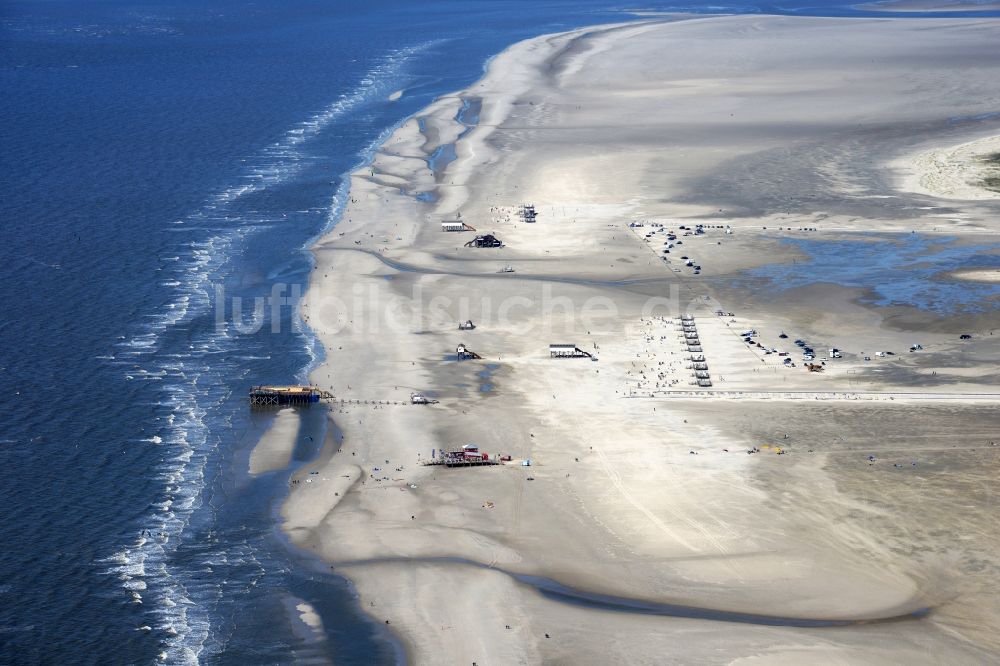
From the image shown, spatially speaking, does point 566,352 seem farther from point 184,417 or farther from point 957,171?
point 957,171

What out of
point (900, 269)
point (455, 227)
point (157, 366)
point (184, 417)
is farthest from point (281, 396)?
point (900, 269)

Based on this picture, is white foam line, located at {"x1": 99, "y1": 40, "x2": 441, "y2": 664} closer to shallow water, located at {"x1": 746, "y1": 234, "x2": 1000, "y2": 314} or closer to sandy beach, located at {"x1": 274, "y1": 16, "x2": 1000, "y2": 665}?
sandy beach, located at {"x1": 274, "y1": 16, "x2": 1000, "y2": 665}

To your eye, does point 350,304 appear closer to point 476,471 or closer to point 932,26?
point 476,471

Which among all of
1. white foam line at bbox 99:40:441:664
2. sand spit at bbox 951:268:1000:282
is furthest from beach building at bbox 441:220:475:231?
sand spit at bbox 951:268:1000:282

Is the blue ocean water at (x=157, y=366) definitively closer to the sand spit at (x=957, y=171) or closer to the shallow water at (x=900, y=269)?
the shallow water at (x=900, y=269)

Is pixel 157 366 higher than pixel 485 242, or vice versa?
pixel 485 242

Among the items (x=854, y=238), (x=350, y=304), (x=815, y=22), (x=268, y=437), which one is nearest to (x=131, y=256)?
(x=350, y=304)

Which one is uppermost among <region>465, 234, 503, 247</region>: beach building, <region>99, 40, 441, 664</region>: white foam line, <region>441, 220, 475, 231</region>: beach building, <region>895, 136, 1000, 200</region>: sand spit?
<region>895, 136, 1000, 200</region>: sand spit
